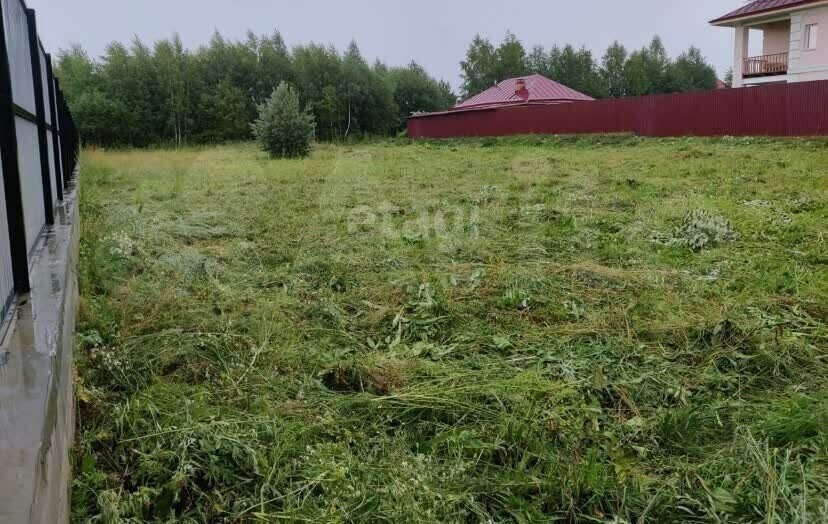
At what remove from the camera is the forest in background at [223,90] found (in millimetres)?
28609

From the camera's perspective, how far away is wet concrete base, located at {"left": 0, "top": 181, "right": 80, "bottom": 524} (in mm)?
1115

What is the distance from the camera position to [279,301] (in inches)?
141

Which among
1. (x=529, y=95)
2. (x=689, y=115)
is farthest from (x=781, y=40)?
(x=529, y=95)

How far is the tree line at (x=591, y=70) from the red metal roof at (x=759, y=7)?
34.9 metres

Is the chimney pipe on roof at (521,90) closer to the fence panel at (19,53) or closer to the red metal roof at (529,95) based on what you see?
the red metal roof at (529,95)

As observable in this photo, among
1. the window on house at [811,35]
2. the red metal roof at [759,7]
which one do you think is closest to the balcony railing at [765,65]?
the window on house at [811,35]

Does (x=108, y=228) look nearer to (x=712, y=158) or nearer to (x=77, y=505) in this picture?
(x=77, y=505)

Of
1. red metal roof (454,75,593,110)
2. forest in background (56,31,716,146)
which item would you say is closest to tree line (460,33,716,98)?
forest in background (56,31,716,146)

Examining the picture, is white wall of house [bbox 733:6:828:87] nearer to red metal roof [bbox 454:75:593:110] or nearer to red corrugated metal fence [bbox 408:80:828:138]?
red corrugated metal fence [bbox 408:80:828:138]

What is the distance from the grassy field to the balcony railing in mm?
16720

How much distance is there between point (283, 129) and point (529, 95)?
49.7ft

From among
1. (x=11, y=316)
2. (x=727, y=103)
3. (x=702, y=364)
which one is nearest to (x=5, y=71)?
(x=11, y=316)

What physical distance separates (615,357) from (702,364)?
A: 0.35 m

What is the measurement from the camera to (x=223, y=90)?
31.8m
